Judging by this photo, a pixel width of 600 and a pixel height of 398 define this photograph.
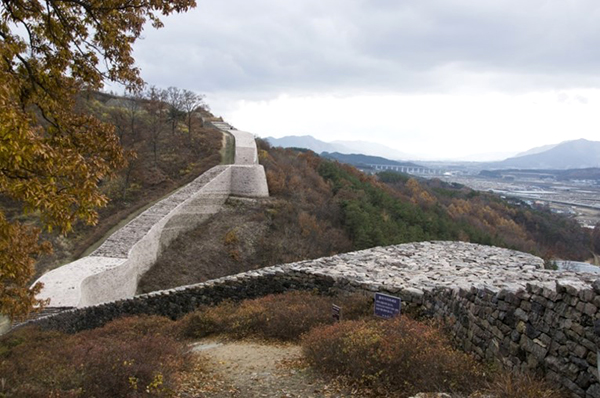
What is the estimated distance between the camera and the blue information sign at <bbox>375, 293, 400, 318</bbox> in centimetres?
736

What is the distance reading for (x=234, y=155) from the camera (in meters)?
30.8

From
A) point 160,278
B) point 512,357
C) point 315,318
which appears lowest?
point 160,278

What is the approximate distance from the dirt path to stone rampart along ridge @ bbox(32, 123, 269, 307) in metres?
7.98

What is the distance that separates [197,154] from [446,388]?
2919 cm

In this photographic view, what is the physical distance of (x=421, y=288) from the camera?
8.00 metres

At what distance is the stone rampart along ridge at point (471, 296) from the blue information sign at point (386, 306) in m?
0.54

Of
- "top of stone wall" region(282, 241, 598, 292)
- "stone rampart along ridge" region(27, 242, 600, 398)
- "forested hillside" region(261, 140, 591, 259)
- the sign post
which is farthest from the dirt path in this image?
"forested hillside" region(261, 140, 591, 259)

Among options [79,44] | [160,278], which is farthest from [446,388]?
[160,278]

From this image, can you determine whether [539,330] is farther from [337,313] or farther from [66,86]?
[66,86]

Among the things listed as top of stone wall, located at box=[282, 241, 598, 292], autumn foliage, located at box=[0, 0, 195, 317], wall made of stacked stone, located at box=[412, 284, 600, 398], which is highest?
autumn foliage, located at box=[0, 0, 195, 317]

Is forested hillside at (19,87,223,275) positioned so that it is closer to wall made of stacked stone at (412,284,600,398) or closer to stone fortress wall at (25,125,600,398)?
stone fortress wall at (25,125,600,398)

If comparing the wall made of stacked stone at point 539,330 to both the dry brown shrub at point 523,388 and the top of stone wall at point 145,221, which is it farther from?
the top of stone wall at point 145,221

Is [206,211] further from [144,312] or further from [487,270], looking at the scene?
[487,270]

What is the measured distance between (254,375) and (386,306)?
2.69 m
